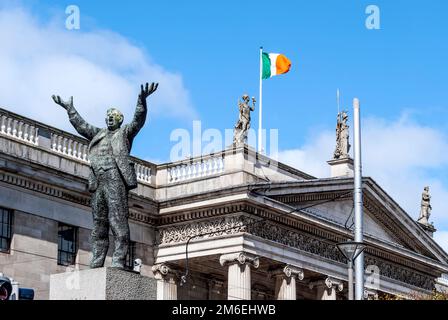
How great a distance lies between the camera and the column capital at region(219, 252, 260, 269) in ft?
128

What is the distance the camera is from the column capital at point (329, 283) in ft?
143

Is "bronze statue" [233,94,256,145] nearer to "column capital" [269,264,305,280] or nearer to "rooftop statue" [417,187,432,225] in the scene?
"column capital" [269,264,305,280]

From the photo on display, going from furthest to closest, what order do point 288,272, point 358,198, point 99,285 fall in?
point 288,272 → point 358,198 → point 99,285

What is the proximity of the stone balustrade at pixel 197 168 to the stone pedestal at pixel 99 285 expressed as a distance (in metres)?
25.1

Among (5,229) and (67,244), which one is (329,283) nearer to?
(67,244)

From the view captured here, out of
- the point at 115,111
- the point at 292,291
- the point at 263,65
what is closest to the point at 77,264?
the point at 292,291

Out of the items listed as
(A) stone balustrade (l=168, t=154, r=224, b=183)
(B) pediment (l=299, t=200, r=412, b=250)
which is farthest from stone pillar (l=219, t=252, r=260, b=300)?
A: (B) pediment (l=299, t=200, r=412, b=250)

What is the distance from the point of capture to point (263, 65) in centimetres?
4772

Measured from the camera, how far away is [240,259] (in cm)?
3912

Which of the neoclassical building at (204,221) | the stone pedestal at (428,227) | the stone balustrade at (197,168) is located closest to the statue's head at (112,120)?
the neoclassical building at (204,221)

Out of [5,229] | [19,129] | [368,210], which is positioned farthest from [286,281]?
[19,129]

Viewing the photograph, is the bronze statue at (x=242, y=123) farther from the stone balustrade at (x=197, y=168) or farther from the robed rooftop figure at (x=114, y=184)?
the robed rooftop figure at (x=114, y=184)

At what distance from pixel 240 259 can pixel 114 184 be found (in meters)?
23.0
